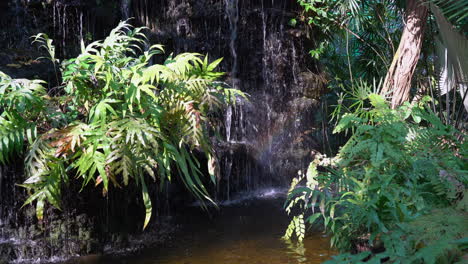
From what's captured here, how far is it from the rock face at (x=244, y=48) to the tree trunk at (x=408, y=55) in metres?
3.01

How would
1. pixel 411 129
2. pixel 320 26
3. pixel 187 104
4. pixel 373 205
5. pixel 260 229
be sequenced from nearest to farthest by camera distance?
pixel 373 205
pixel 411 129
pixel 187 104
pixel 260 229
pixel 320 26

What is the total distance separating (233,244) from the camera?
452cm

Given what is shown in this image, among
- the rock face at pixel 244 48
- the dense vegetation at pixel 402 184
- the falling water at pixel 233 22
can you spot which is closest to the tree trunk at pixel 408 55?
the dense vegetation at pixel 402 184

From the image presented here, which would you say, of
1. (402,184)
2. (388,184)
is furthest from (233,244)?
(388,184)

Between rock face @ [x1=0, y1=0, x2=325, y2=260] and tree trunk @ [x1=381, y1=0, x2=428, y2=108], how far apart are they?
9.86 feet

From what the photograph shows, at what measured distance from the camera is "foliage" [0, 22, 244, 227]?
367 centimetres

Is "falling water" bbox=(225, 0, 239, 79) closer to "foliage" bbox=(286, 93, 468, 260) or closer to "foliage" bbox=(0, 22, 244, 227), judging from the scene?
"foliage" bbox=(0, 22, 244, 227)

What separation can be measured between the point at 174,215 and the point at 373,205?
4.10 metres

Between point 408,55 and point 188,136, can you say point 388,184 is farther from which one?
point 408,55

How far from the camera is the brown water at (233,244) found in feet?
13.3

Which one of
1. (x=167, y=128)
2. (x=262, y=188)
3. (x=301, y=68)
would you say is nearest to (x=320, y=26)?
(x=301, y=68)

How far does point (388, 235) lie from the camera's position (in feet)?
5.73

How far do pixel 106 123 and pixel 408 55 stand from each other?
10.5 ft

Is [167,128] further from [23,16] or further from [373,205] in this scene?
[23,16]
